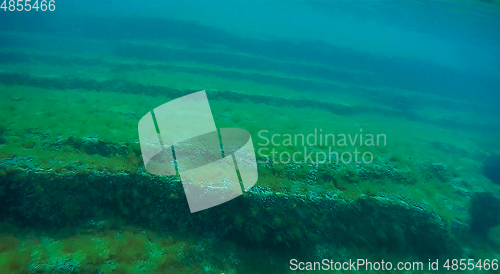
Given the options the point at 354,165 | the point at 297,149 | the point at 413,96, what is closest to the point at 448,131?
the point at 413,96

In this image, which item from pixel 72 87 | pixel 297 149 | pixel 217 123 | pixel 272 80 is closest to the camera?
pixel 297 149

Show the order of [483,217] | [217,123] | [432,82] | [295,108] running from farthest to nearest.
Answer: [432,82], [295,108], [217,123], [483,217]

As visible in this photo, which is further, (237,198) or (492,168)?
(492,168)

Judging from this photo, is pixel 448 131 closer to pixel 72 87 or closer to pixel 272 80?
pixel 272 80

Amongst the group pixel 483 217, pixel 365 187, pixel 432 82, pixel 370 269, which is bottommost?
pixel 370 269

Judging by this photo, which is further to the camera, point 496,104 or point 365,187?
point 496,104

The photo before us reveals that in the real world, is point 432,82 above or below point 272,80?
above

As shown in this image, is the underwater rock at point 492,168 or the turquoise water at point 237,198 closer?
the turquoise water at point 237,198

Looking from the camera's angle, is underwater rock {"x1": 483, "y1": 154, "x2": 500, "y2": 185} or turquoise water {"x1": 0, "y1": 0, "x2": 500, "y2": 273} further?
underwater rock {"x1": 483, "y1": 154, "x2": 500, "y2": 185}
